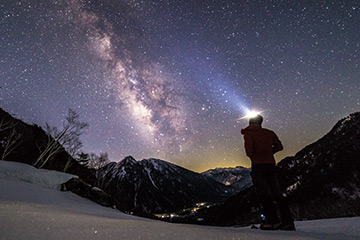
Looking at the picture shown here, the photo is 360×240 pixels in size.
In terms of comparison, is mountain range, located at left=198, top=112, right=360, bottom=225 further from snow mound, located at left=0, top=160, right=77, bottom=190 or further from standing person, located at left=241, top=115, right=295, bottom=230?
snow mound, located at left=0, top=160, right=77, bottom=190

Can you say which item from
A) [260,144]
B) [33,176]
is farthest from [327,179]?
[33,176]

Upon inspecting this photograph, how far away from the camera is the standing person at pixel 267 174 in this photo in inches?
120

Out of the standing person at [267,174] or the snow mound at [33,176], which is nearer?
the standing person at [267,174]

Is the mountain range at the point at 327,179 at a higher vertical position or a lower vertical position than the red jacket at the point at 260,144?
higher

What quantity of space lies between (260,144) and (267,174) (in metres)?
0.66

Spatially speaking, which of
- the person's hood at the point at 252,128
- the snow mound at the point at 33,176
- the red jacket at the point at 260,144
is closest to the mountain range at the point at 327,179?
the red jacket at the point at 260,144

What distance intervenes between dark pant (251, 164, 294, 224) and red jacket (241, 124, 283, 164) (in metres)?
0.15

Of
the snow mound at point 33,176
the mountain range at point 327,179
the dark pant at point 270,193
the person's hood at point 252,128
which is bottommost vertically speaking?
the dark pant at point 270,193

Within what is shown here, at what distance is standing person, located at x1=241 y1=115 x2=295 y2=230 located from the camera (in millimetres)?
3051

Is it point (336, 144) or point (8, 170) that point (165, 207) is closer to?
point (336, 144)

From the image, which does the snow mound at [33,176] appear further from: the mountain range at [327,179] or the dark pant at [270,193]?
the mountain range at [327,179]

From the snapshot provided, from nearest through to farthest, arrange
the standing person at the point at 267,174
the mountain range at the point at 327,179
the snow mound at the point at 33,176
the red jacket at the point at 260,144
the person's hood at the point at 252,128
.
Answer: the standing person at the point at 267,174 < the red jacket at the point at 260,144 < the person's hood at the point at 252,128 < the snow mound at the point at 33,176 < the mountain range at the point at 327,179

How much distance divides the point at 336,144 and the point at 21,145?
86280mm

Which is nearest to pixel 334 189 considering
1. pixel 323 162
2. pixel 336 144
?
pixel 323 162
